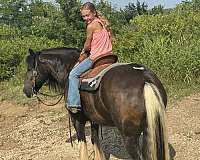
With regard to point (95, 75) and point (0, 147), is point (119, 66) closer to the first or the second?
point (95, 75)

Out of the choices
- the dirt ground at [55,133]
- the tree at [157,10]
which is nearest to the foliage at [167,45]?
the dirt ground at [55,133]

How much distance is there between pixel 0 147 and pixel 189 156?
348 cm

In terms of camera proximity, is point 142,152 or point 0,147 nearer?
point 142,152

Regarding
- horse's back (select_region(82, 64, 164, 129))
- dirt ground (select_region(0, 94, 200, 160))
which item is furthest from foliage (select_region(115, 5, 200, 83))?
horse's back (select_region(82, 64, 164, 129))

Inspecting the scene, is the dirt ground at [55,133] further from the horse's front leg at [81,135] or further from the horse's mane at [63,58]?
the horse's mane at [63,58]

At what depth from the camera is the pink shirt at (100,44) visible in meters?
5.07

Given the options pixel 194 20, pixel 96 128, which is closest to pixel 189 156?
pixel 96 128

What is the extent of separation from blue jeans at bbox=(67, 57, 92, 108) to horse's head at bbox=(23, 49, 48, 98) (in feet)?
2.64

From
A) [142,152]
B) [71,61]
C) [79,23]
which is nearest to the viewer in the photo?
[142,152]

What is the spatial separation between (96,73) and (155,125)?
108 cm

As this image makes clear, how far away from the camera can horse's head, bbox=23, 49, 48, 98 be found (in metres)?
5.82

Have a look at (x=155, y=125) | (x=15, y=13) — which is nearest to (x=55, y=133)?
(x=155, y=125)

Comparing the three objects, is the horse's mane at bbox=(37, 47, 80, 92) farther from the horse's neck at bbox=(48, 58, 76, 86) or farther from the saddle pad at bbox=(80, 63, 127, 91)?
the saddle pad at bbox=(80, 63, 127, 91)

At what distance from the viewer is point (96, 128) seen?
5828 millimetres
